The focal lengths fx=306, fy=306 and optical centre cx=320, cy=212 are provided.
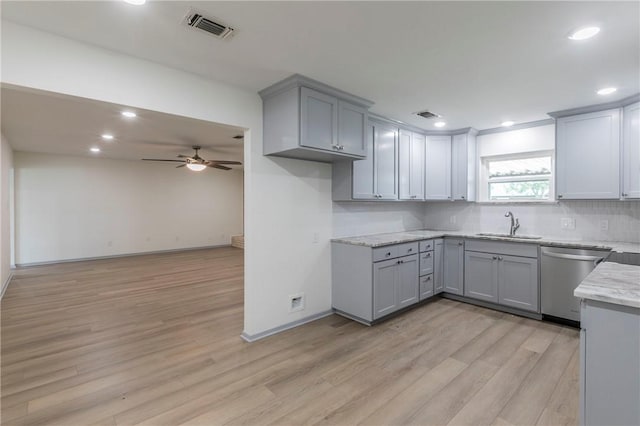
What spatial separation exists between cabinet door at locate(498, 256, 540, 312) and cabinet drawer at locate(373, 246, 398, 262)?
1398 mm

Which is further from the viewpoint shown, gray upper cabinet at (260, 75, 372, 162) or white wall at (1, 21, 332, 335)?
gray upper cabinet at (260, 75, 372, 162)

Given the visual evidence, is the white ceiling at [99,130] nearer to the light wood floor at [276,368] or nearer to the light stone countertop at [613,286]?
the light wood floor at [276,368]

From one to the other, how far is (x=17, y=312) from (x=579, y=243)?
6.75 meters

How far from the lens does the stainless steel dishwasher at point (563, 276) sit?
3232 mm

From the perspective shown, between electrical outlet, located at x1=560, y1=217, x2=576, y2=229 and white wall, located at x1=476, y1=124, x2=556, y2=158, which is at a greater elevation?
white wall, located at x1=476, y1=124, x2=556, y2=158

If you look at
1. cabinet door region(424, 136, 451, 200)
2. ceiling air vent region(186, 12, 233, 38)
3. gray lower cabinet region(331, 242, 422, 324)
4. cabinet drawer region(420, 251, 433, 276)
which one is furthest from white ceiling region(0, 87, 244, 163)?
cabinet door region(424, 136, 451, 200)

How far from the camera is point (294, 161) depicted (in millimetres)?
3404

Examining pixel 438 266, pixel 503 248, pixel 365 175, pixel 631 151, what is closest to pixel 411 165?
pixel 365 175

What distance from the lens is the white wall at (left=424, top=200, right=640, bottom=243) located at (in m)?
3.52

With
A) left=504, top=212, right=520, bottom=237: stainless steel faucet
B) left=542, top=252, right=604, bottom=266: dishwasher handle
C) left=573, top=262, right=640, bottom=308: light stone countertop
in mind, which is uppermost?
left=504, top=212, right=520, bottom=237: stainless steel faucet

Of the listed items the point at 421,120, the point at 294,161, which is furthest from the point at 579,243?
the point at 294,161

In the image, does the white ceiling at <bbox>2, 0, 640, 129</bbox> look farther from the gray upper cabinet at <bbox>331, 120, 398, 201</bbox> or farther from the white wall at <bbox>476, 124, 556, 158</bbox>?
the white wall at <bbox>476, 124, 556, 158</bbox>

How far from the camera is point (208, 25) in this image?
195 centimetres

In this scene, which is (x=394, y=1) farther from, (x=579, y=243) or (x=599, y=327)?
(x=579, y=243)
